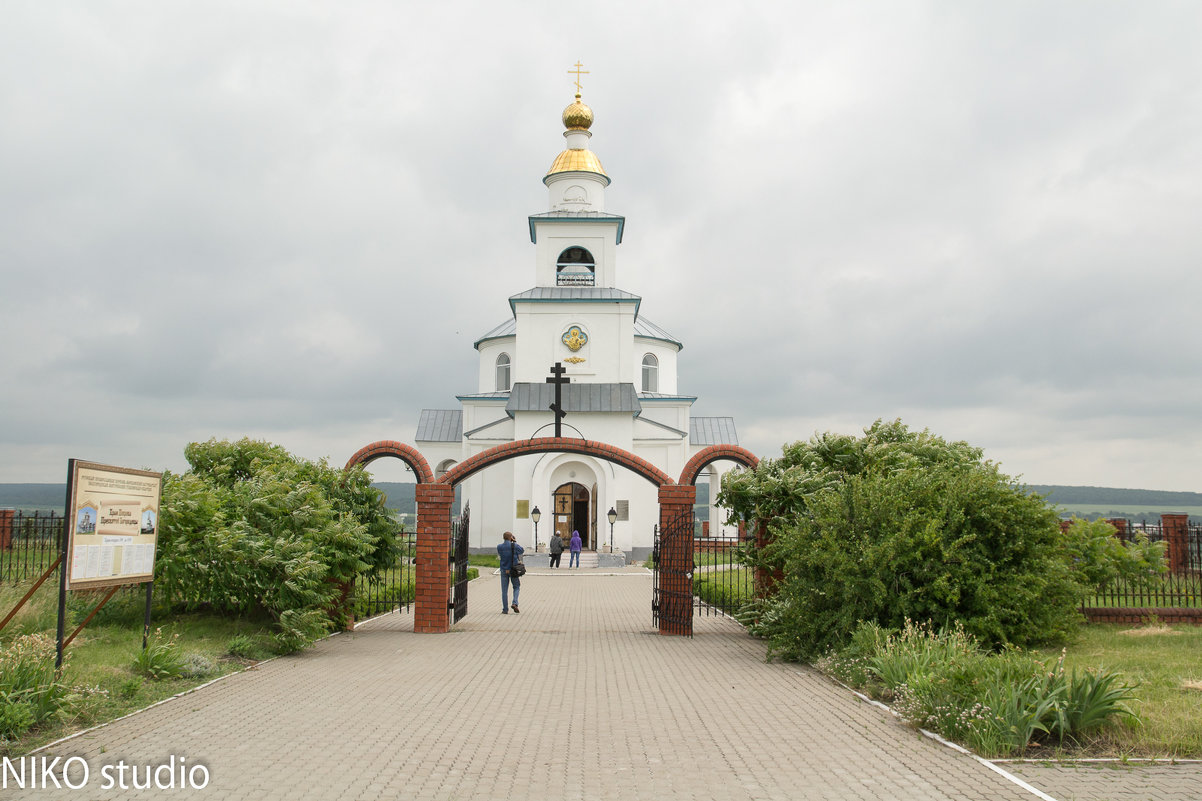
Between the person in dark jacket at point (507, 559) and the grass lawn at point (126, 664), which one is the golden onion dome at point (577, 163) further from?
the grass lawn at point (126, 664)

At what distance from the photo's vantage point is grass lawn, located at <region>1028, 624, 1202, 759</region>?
6566 millimetres

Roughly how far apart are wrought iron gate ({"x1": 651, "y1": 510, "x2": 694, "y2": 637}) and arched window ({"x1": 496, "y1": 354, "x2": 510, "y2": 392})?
72.7 feet

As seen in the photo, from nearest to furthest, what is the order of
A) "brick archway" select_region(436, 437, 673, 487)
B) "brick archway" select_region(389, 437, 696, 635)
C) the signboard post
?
the signboard post
"brick archway" select_region(389, 437, 696, 635)
"brick archway" select_region(436, 437, 673, 487)

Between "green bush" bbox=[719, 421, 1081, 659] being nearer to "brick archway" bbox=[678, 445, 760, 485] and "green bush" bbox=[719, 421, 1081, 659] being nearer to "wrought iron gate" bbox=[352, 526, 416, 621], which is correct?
"brick archway" bbox=[678, 445, 760, 485]

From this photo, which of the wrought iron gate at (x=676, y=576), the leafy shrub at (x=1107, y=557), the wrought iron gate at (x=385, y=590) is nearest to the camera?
the leafy shrub at (x=1107, y=557)

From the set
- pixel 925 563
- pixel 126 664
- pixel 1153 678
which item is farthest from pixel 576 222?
pixel 1153 678

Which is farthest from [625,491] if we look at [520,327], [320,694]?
[320,694]

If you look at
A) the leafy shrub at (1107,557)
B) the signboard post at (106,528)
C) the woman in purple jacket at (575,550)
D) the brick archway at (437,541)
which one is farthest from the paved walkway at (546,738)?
the woman in purple jacket at (575,550)

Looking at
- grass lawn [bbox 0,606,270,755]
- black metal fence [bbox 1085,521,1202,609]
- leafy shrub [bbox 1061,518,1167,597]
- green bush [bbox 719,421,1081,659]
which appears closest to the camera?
grass lawn [bbox 0,606,270,755]

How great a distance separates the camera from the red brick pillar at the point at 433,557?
45.1ft

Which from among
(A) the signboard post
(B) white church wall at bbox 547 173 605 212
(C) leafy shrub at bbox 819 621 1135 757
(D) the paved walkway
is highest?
(B) white church wall at bbox 547 173 605 212

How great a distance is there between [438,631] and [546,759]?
7.73m

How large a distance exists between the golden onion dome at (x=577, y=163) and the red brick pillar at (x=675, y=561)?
826 inches

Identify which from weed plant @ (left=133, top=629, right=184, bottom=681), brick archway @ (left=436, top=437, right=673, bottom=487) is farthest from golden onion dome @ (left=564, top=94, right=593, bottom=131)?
weed plant @ (left=133, top=629, right=184, bottom=681)
